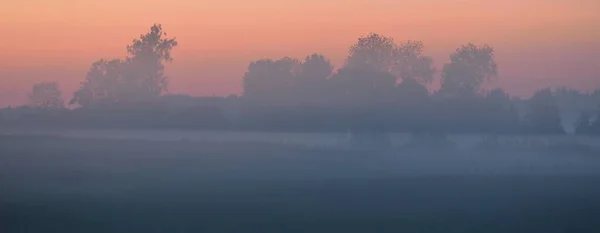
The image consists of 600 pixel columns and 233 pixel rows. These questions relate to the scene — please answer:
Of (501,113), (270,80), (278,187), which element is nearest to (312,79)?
(270,80)

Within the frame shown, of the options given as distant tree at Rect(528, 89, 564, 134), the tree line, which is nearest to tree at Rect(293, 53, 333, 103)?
the tree line

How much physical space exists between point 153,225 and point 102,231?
182 centimetres

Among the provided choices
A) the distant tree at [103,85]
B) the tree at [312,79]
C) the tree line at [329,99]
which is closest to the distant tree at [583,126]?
the tree line at [329,99]

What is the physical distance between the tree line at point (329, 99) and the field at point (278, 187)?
174 inches

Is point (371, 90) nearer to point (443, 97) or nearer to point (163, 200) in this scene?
point (443, 97)

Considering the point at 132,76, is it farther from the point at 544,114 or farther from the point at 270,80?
the point at 544,114

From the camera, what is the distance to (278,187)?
1770 inches

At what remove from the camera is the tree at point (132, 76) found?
7231 centimetres

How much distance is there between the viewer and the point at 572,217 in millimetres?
35500

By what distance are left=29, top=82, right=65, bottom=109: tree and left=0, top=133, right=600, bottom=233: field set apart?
418 inches

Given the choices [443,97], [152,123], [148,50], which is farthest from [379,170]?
[148,50]

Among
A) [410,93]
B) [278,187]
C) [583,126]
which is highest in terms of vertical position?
[410,93]

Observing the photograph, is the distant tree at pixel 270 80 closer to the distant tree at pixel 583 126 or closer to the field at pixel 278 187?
the field at pixel 278 187

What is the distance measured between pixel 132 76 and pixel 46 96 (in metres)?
6.82
